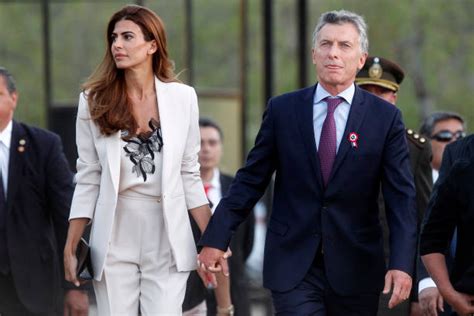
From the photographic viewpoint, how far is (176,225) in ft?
22.4

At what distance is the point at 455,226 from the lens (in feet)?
20.8

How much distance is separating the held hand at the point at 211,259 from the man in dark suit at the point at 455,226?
98 cm

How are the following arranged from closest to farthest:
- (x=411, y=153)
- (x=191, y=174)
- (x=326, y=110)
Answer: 1. (x=326, y=110)
2. (x=191, y=174)
3. (x=411, y=153)

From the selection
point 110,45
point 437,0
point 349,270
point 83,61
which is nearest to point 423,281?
point 349,270

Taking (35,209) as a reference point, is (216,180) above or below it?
below

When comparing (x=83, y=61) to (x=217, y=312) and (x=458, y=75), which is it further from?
(x=217, y=312)

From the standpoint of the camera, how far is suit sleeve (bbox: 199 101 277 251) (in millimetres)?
6699

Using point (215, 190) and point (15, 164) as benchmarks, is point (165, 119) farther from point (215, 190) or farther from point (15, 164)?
point (215, 190)

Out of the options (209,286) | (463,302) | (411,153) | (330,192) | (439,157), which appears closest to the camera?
(463,302)

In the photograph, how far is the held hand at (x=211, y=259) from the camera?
667 cm

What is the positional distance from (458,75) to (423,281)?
48.9ft

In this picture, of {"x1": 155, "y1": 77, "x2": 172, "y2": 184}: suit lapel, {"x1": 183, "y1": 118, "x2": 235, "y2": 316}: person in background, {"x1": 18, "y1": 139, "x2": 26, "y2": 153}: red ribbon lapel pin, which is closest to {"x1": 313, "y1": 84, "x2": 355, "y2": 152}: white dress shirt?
{"x1": 155, "y1": 77, "x2": 172, "y2": 184}: suit lapel

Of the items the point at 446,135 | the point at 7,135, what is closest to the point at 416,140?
the point at 446,135

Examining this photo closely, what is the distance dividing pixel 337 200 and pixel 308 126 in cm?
38
